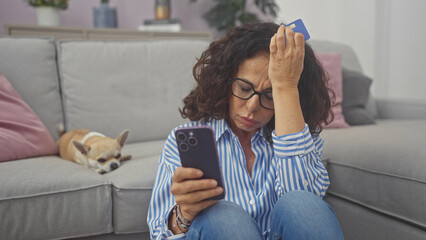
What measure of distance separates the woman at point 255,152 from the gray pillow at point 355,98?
1.15 meters

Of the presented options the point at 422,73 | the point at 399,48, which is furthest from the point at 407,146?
the point at 399,48

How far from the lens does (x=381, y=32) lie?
11.5 feet

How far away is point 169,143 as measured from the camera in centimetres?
97

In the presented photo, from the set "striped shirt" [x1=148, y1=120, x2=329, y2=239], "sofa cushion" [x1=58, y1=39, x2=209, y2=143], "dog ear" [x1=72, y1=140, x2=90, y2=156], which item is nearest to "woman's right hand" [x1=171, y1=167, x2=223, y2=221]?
"striped shirt" [x1=148, y1=120, x2=329, y2=239]

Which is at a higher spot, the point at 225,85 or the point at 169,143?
the point at 225,85

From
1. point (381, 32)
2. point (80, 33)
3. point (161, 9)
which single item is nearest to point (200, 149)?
point (80, 33)

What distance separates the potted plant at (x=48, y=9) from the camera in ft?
10.1

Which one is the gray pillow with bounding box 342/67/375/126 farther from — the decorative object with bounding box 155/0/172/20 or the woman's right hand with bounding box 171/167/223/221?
the decorative object with bounding box 155/0/172/20

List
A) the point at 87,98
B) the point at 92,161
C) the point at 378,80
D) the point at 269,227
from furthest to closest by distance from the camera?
the point at 378,80 < the point at 87,98 < the point at 92,161 < the point at 269,227

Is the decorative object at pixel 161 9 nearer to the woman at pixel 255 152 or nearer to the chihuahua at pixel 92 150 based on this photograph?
the chihuahua at pixel 92 150

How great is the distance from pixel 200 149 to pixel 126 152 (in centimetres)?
103

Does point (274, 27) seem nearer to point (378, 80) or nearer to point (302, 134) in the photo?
point (302, 134)

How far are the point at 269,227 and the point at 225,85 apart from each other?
391 millimetres

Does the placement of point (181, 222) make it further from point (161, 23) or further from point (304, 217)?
point (161, 23)
